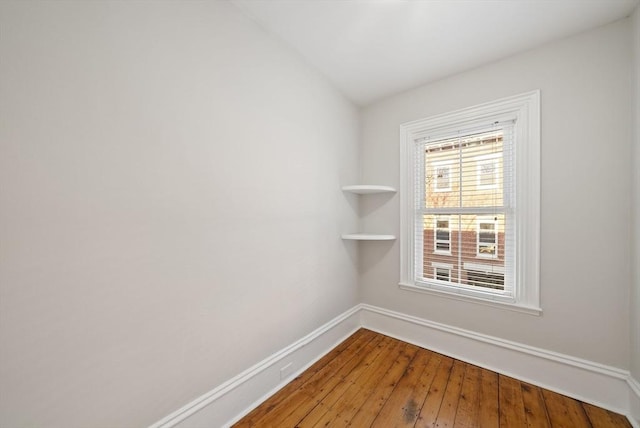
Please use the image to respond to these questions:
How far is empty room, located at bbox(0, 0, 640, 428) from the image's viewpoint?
909 millimetres

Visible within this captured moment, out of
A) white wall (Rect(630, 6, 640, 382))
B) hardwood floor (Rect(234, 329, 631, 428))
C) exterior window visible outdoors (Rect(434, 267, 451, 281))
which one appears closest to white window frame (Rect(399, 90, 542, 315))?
exterior window visible outdoors (Rect(434, 267, 451, 281))

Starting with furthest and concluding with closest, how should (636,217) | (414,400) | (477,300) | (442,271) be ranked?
→ 1. (442,271)
2. (477,300)
3. (414,400)
4. (636,217)

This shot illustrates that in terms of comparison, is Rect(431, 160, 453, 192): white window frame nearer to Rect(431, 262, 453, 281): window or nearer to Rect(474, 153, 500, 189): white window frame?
Rect(474, 153, 500, 189): white window frame

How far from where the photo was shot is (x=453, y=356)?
2100 millimetres

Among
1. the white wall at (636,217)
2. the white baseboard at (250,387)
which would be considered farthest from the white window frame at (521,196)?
the white baseboard at (250,387)

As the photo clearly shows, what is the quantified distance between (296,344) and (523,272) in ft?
6.12

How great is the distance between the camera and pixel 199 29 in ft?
4.35

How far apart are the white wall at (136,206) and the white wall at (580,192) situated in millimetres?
1843

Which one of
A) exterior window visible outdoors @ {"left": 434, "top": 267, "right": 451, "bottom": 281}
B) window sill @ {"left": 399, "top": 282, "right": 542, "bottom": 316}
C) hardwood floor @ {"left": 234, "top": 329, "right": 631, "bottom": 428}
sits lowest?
hardwood floor @ {"left": 234, "top": 329, "right": 631, "bottom": 428}

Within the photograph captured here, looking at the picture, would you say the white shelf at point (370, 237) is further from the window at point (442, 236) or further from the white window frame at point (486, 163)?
the white window frame at point (486, 163)

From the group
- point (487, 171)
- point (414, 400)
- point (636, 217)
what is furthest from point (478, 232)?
point (414, 400)

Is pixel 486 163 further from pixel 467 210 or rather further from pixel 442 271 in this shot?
pixel 442 271

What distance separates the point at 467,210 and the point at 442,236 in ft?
1.07

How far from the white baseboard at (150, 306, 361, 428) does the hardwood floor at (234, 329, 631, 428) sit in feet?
0.20
